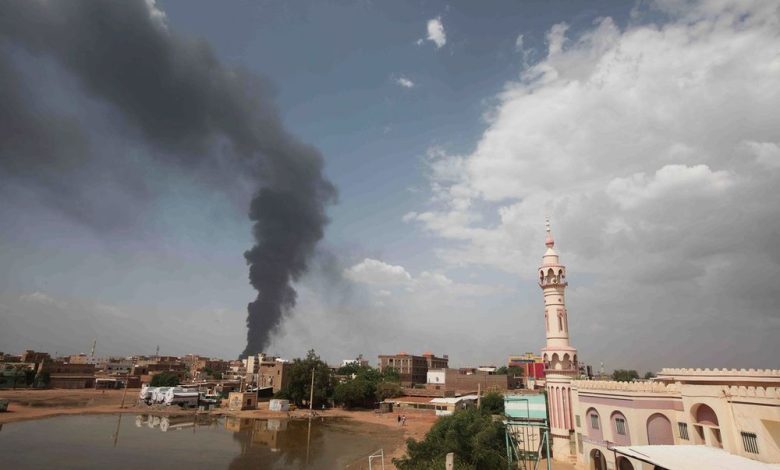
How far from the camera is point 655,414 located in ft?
70.1

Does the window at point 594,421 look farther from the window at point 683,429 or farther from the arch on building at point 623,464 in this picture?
the window at point 683,429

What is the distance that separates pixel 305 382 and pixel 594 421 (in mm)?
51303

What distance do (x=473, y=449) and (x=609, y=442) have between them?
770 cm

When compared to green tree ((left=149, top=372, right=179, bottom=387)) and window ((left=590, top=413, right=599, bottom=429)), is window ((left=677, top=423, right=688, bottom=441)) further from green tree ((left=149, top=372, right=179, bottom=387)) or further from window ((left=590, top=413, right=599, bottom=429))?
green tree ((left=149, top=372, right=179, bottom=387))

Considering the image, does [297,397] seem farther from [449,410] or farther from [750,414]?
[750,414]

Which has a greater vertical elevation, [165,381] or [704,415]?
[704,415]

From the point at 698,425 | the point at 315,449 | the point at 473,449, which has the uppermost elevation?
the point at 698,425

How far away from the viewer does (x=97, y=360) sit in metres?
140

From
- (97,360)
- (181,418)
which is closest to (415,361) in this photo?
(181,418)

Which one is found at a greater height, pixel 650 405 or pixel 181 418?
pixel 650 405

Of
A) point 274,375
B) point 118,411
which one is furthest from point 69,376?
point 274,375

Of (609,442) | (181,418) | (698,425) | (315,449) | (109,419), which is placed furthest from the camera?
(181,418)

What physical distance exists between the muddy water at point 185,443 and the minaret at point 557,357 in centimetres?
1383

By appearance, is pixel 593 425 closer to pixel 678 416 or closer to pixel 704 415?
pixel 678 416
